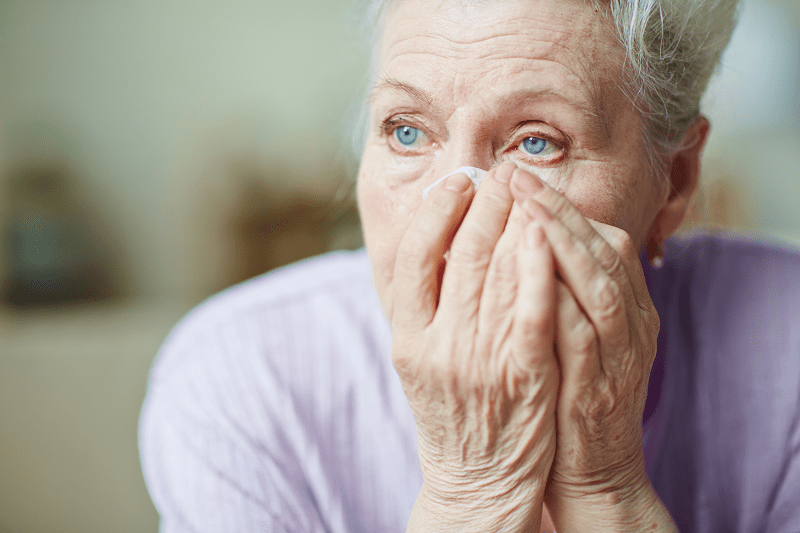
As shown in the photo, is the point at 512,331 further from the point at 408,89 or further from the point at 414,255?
the point at 408,89

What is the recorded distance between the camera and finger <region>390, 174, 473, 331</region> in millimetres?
787

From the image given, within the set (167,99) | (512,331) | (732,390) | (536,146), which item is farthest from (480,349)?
(167,99)

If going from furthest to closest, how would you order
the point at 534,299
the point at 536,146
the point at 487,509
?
1. the point at 536,146
2. the point at 487,509
3. the point at 534,299

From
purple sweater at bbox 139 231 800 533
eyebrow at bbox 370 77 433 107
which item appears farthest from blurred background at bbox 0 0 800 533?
eyebrow at bbox 370 77 433 107

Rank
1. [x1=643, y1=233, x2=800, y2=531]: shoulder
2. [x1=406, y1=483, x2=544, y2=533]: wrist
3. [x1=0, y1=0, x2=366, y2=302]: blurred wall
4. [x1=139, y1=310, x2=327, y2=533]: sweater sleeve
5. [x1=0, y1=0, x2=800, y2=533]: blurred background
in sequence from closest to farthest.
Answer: [x1=406, y1=483, x2=544, y2=533]: wrist, [x1=139, y1=310, x2=327, y2=533]: sweater sleeve, [x1=643, y1=233, x2=800, y2=531]: shoulder, [x1=0, y1=0, x2=800, y2=533]: blurred background, [x1=0, y1=0, x2=366, y2=302]: blurred wall

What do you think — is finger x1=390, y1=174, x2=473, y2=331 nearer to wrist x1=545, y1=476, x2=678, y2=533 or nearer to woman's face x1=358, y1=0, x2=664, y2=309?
woman's face x1=358, y1=0, x2=664, y2=309

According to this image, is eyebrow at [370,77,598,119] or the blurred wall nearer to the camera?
eyebrow at [370,77,598,119]

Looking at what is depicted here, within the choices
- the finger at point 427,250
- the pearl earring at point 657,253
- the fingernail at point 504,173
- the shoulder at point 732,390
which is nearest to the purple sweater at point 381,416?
the shoulder at point 732,390

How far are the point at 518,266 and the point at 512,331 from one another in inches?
3.5

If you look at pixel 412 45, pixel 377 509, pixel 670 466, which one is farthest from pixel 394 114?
pixel 670 466

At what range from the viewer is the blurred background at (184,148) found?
3.19m

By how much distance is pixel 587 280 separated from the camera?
2.43 ft

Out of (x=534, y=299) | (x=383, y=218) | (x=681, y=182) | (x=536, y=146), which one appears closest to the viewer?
(x=534, y=299)

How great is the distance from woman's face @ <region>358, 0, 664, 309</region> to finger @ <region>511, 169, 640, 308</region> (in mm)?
168
